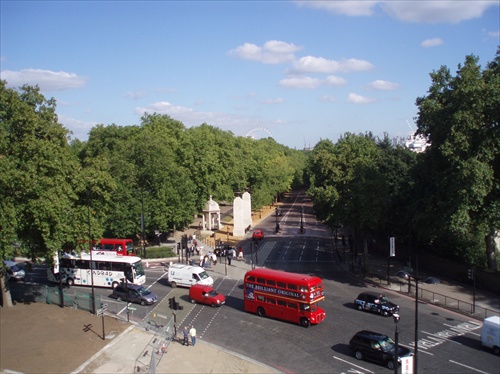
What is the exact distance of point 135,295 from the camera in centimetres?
3409

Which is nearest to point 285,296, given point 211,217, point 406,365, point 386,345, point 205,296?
point 205,296

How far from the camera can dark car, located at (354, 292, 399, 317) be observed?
102 feet

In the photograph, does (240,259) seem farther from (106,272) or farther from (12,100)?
(12,100)

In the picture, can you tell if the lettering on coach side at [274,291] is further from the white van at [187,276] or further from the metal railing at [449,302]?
the metal railing at [449,302]

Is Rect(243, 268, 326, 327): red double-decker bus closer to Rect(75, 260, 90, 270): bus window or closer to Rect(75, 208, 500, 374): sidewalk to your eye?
Rect(75, 208, 500, 374): sidewalk

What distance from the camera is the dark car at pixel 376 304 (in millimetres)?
31125

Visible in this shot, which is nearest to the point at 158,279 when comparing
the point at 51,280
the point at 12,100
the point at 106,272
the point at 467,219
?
the point at 106,272

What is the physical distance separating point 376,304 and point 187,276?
49.0ft

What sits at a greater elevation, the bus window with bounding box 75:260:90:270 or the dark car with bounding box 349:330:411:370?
the bus window with bounding box 75:260:90:270

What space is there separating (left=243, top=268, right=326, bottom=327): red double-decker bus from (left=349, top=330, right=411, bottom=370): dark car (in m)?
4.33

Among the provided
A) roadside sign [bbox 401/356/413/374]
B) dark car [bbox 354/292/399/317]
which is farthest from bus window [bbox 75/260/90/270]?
roadside sign [bbox 401/356/413/374]

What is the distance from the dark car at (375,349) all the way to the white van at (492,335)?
499 centimetres

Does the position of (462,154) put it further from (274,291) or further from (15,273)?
(15,273)

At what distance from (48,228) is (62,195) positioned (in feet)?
7.28
